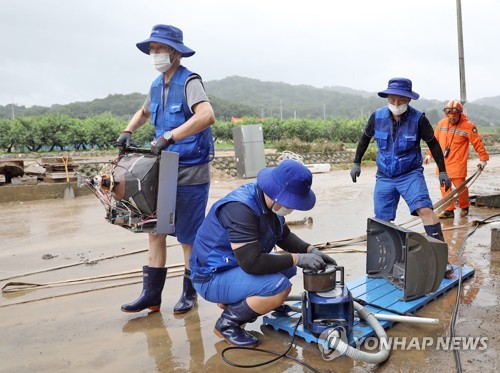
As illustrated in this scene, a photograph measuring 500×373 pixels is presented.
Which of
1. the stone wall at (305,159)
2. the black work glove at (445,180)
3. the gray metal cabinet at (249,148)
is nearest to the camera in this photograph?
the black work glove at (445,180)

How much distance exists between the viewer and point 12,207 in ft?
31.3

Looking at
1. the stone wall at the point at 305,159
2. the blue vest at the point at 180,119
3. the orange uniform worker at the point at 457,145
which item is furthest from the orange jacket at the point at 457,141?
the stone wall at the point at 305,159

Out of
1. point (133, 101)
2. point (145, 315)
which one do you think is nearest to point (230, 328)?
point (145, 315)

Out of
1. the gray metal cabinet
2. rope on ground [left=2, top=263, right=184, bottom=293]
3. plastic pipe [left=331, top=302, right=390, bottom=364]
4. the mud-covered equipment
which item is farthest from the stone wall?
plastic pipe [left=331, top=302, right=390, bottom=364]

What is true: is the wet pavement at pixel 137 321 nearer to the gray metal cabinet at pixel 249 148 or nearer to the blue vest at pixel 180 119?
the blue vest at pixel 180 119

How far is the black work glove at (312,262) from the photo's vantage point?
107 inches

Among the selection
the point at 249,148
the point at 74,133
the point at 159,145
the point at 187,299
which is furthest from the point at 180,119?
the point at 74,133

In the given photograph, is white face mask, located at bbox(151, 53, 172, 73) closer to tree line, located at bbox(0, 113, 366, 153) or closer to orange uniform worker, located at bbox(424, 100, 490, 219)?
orange uniform worker, located at bbox(424, 100, 490, 219)

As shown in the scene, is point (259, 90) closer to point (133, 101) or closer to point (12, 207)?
point (133, 101)

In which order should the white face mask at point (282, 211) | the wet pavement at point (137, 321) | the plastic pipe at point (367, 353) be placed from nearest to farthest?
the plastic pipe at point (367, 353) → the wet pavement at point (137, 321) → the white face mask at point (282, 211)

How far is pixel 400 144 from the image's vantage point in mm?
4125

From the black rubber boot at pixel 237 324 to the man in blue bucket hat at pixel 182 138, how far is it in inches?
24.4

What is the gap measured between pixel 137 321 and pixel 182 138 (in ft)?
4.20

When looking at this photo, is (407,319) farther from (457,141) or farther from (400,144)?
(457,141)
